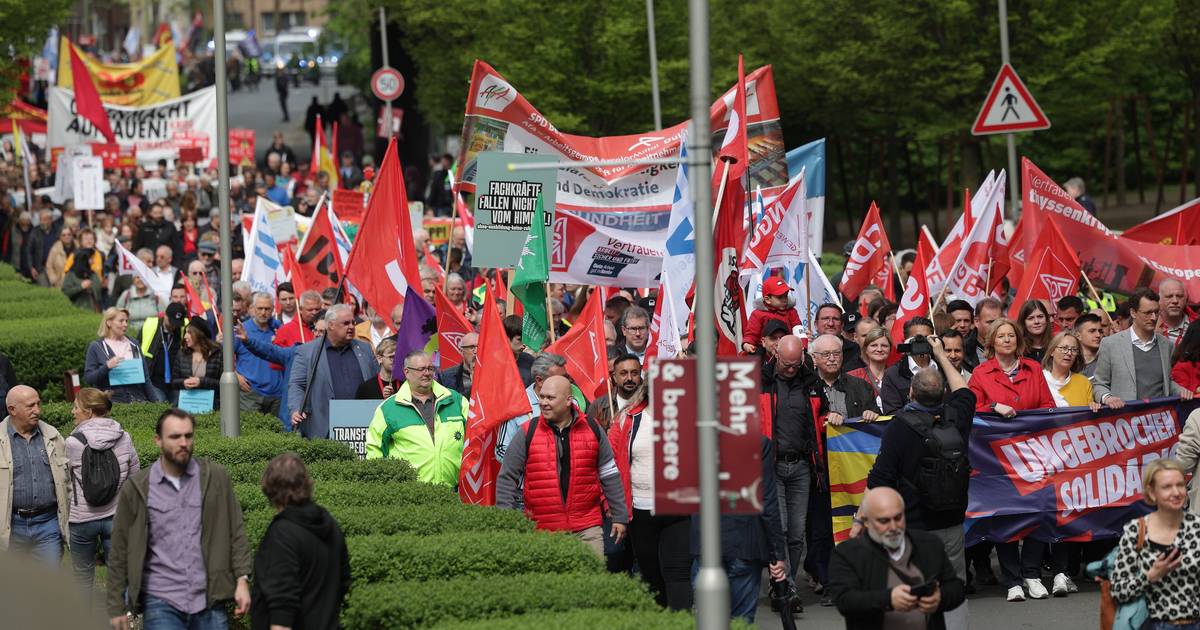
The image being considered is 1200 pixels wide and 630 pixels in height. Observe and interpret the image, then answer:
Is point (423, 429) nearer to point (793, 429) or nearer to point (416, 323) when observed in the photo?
point (793, 429)

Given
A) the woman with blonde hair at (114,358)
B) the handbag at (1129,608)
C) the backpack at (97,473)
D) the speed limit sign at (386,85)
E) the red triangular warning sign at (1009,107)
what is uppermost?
the speed limit sign at (386,85)

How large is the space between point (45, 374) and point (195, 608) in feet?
32.7

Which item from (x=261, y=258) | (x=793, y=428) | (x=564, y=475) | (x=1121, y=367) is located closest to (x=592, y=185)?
(x=793, y=428)

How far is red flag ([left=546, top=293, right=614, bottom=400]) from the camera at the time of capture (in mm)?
13148

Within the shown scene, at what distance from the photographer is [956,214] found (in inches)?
1607

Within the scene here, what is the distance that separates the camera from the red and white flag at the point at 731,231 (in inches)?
430

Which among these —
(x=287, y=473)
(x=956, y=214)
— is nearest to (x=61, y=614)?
(x=287, y=473)

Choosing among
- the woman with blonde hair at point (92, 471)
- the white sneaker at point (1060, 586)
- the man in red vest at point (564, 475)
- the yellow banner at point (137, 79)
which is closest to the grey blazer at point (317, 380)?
the woman with blonde hair at point (92, 471)

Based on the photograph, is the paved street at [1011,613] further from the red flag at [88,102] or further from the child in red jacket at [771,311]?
the red flag at [88,102]

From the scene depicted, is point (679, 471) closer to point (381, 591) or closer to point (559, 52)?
point (381, 591)

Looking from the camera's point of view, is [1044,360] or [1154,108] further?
[1154,108]

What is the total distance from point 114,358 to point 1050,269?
7885 mm

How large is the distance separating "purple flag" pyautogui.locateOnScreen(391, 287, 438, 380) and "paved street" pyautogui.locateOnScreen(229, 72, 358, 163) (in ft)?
133

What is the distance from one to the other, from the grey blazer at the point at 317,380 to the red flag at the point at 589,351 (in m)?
1.58
